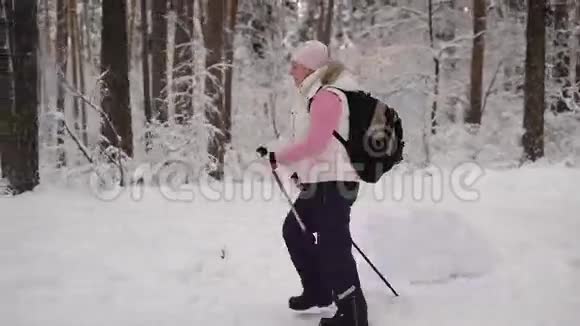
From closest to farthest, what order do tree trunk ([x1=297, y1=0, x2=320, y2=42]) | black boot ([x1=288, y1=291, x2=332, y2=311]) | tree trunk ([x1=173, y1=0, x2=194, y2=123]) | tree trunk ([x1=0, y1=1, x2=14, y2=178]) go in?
black boot ([x1=288, y1=291, x2=332, y2=311]) < tree trunk ([x1=0, y1=1, x2=14, y2=178]) < tree trunk ([x1=173, y1=0, x2=194, y2=123]) < tree trunk ([x1=297, y1=0, x2=320, y2=42])

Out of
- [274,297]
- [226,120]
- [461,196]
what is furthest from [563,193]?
[226,120]

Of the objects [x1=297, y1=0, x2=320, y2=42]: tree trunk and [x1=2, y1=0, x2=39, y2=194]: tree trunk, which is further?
[x1=297, y1=0, x2=320, y2=42]: tree trunk

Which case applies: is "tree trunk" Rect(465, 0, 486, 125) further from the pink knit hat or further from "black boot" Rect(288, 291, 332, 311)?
the pink knit hat

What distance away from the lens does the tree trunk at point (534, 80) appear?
12070mm

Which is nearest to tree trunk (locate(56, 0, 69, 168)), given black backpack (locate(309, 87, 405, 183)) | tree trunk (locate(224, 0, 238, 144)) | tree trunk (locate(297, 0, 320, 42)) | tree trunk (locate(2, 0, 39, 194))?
tree trunk (locate(2, 0, 39, 194))

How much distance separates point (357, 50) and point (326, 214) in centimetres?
1806

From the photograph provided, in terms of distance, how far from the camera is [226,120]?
1636cm

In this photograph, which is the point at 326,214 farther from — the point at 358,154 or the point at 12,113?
the point at 12,113

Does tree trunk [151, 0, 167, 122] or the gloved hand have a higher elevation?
tree trunk [151, 0, 167, 122]

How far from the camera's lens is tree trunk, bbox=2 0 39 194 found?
23.9 ft

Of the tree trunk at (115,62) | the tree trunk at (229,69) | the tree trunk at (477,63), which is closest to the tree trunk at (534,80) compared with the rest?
the tree trunk at (477,63)

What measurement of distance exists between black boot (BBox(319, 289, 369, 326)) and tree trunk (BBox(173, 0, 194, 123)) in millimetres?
10386

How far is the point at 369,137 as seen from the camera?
338 cm

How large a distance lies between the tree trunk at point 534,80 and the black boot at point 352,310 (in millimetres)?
9970
